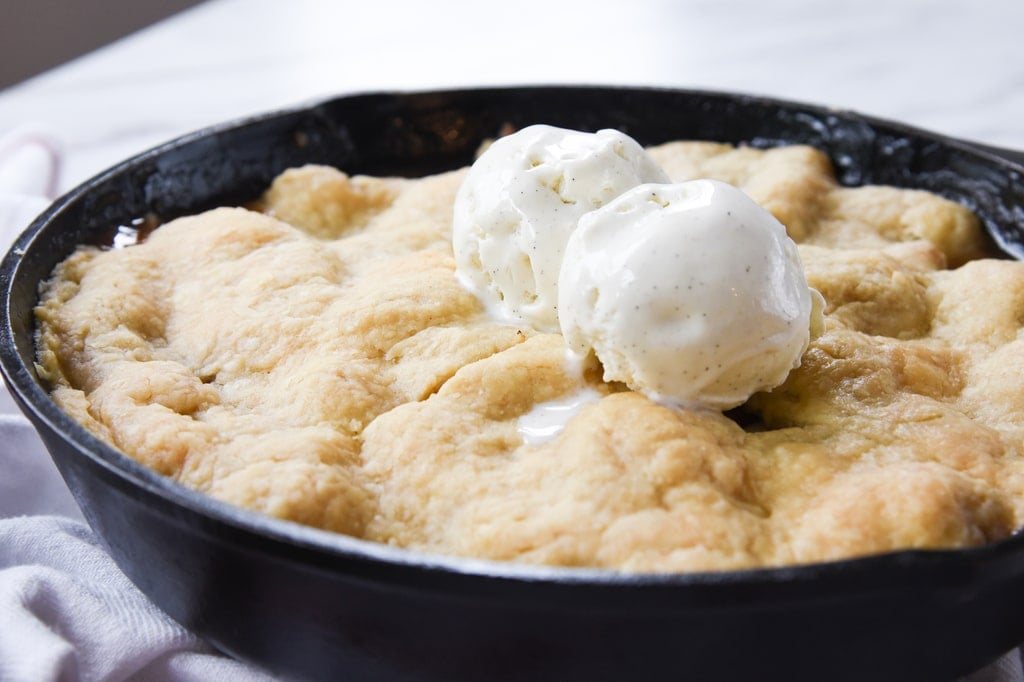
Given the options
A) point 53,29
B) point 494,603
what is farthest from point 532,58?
point 494,603

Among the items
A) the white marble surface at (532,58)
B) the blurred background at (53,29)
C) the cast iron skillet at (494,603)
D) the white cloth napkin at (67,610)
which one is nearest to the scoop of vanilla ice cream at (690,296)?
the cast iron skillet at (494,603)

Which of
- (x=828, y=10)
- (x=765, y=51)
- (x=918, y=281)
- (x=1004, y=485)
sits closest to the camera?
(x=1004, y=485)

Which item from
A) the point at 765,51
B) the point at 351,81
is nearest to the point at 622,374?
the point at 351,81

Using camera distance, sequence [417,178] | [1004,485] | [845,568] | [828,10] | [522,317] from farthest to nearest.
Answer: [828,10] < [417,178] < [522,317] < [1004,485] < [845,568]

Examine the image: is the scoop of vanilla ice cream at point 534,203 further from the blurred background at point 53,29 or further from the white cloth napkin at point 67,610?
the blurred background at point 53,29

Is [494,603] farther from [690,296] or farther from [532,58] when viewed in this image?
[532,58]

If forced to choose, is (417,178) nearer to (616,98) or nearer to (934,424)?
(616,98)
